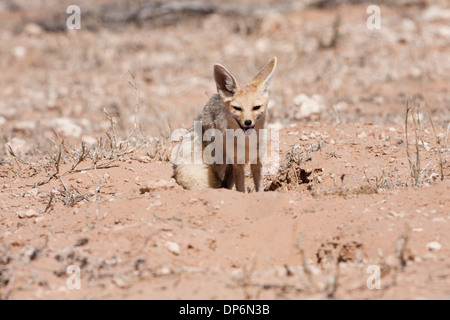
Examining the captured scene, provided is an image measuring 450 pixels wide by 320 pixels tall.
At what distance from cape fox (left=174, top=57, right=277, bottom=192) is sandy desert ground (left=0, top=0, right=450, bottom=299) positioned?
31 cm

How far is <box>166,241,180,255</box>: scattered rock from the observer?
347 cm

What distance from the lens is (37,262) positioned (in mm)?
3377

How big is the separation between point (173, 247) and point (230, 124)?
189 centimetres

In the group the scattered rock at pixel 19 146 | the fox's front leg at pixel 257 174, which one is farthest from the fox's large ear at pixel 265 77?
the scattered rock at pixel 19 146

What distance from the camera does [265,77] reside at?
518 cm

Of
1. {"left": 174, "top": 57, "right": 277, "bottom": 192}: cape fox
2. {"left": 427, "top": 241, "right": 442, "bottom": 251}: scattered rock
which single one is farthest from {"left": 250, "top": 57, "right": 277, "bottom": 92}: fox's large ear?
{"left": 427, "top": 241, "right": 442, "bottom": 251}: scattered rock

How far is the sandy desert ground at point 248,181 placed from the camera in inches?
125

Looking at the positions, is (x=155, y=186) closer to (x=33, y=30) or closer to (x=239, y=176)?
(x=239, y=176)

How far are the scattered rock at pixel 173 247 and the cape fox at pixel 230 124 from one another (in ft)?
5.39

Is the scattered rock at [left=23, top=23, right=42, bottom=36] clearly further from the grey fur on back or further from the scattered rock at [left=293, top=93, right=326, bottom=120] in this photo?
the grey fur on back

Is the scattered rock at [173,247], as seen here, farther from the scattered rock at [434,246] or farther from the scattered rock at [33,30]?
the scattered rock at [33,30]

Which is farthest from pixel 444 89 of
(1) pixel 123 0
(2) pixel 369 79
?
(1) pixel 123 0

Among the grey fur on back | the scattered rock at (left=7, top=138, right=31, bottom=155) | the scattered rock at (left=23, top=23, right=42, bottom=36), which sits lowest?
the scattered rock at (left=7, top=138, right=31, bottom=155)
